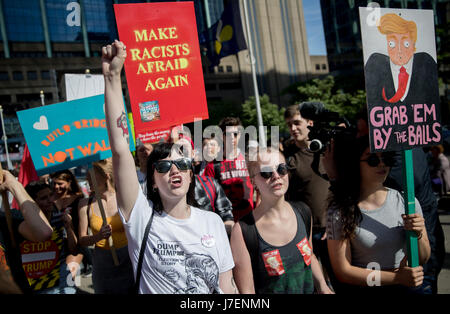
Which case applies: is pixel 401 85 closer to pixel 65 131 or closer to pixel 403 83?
pixel 403 83

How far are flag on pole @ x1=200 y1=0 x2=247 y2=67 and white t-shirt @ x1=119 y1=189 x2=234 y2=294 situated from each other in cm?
783

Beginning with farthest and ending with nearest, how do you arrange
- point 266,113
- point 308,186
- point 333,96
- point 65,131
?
point 333,96, point 266,113, point 308,186, point 65,131

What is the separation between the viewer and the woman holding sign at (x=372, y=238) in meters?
1.84

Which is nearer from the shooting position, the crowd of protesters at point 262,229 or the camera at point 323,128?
the crowd of protesters at point 262,229

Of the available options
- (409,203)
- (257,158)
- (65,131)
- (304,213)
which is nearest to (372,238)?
(409,203)

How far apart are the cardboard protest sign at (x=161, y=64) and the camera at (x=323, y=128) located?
0.79 m

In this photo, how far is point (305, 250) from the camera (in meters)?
1.91

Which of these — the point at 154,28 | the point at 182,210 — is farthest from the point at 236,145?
the point at 182,210

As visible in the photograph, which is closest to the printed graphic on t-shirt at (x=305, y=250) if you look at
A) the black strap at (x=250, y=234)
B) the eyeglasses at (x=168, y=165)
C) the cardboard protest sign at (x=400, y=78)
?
the black strap at (x=250, y=234)

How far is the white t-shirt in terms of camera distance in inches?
65.8

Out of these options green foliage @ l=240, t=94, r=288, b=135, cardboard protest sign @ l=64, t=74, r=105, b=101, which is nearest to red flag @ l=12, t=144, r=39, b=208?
cardboard protest sign @ l=64, t=74, r=105, b=101

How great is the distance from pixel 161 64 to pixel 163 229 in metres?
1.39

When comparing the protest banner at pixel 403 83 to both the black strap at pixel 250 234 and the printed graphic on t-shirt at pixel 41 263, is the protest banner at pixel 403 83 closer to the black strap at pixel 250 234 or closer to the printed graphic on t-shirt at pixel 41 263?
the black strap at pixel 250 234
